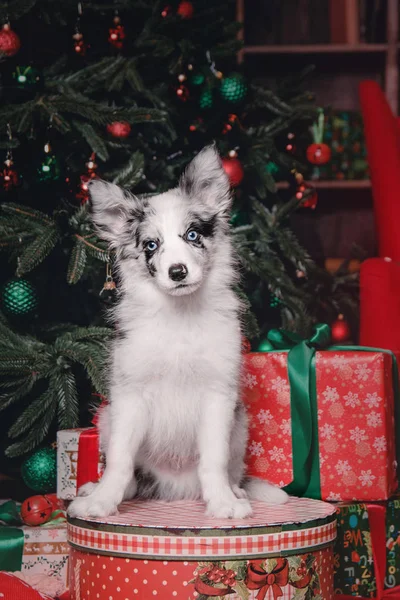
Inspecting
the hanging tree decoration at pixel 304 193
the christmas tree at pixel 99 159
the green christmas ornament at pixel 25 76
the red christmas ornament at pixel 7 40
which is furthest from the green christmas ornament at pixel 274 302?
the red christmas ornament at pixel 7 40

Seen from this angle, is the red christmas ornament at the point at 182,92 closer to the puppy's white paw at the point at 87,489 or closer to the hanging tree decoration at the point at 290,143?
the hanging tree decoration at the point at 290,143

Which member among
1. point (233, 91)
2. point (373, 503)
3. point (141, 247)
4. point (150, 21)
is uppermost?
point (150, 21)

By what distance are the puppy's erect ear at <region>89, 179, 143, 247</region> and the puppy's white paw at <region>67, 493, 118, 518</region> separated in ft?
2.02

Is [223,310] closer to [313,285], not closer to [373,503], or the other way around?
[373,503]

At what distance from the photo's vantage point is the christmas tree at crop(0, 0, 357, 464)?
2.32m

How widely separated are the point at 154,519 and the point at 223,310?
1.67ft

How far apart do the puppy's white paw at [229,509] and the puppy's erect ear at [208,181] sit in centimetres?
71

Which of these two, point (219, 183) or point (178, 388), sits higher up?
point (219, 183)

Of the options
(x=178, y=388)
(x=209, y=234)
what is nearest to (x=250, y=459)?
(x=178, y=388)

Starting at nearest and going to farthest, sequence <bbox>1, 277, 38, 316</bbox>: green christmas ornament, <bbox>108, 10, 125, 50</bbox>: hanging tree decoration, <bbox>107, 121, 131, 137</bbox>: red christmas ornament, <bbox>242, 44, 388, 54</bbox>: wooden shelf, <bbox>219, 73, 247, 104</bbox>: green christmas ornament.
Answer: <bbox>1, 277, 38, 316</bbox>: green christmas ornament → <bbox>107, 121, 131, 137</bbox>: red christmas ornament → <bbox>108, 10, 125, 50</bbox>: hanging tree decoration → <bbox>219, 73, 247, 104</bbox>: green christmas ornament → <bbox>242, 44, 388, 54</bbox>: wooden shelf

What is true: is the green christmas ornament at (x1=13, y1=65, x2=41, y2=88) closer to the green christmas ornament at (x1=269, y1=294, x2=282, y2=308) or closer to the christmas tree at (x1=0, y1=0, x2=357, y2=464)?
the christmas tree at (x1=0, y1=0, x2=357, y2=464)

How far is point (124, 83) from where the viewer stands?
9.53 ft

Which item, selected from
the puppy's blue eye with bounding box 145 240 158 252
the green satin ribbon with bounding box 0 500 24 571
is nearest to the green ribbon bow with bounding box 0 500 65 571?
the green satin ribbon with bounding box 0 500 24 571

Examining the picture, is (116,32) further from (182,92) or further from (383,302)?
(383,302)
